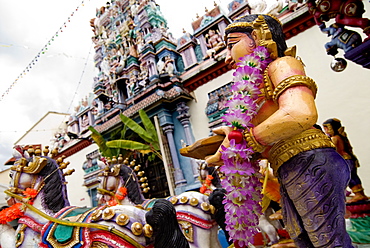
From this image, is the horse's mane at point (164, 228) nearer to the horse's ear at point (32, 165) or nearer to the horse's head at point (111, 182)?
the horse's ear at point (32, 165)

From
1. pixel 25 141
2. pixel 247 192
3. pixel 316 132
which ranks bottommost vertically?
pixel 247 192

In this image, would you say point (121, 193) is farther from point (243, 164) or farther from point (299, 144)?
point (299, 144)

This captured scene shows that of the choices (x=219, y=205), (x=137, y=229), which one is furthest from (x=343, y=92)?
(x=137, y=229)

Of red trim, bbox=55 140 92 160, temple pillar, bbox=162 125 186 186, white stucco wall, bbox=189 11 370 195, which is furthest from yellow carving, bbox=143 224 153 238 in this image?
red trim, bbox=55 140 92 160

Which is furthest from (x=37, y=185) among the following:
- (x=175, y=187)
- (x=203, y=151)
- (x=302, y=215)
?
(x=175, y=187)

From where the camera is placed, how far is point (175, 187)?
688 cm

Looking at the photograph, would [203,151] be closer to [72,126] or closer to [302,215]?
[302,215]

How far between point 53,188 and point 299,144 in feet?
8.16

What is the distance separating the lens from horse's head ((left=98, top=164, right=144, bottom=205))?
378 cm

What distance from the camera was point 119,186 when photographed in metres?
3.88

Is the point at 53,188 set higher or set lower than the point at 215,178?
higher

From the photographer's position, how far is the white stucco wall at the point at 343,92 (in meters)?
4.51

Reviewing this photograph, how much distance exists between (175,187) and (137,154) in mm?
2563

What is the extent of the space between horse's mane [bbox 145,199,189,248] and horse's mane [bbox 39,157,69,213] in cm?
113
